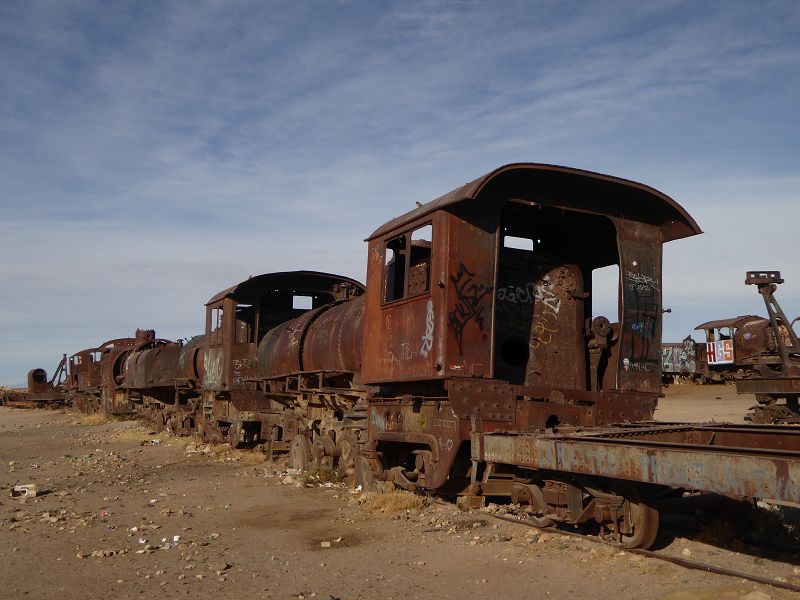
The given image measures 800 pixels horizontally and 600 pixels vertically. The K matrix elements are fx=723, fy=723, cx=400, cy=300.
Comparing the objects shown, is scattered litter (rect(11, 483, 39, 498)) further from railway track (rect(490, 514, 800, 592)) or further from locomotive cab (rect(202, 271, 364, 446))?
railway track (rect(490, 514, 800, 592))

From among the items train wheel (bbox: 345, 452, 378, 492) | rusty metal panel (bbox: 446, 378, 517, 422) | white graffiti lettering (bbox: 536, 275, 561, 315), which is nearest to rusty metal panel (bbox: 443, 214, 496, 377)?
rusty metal panel (bbox: 446, 378, 517, 422)

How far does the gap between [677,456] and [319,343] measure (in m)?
7.46

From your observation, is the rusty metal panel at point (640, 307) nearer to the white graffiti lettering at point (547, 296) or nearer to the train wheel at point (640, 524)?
the white graffiti lettering at point (547, 296)

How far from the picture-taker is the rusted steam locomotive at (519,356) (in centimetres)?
618

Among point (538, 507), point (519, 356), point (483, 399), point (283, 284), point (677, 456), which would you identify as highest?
point (283, 284)

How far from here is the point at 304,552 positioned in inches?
258

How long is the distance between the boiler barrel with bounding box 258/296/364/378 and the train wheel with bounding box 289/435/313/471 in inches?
46.2

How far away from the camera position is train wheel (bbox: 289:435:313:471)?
38.8 feet

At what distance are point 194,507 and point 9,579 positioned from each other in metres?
3.34

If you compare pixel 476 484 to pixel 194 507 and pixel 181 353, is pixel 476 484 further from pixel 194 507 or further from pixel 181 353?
pixel 181 353

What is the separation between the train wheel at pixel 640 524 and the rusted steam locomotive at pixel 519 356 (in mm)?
14

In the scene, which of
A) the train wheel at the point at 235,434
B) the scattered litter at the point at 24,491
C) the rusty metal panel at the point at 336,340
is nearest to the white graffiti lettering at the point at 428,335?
the rusty metal panel at the point at 336,340

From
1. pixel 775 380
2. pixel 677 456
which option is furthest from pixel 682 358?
pixel 677 456

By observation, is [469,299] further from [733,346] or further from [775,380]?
[733,346]
